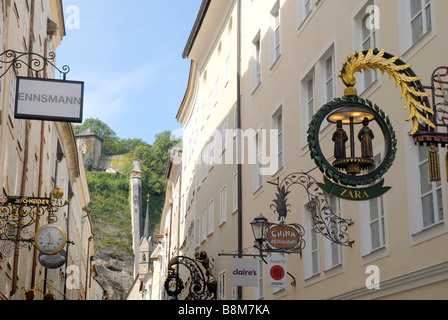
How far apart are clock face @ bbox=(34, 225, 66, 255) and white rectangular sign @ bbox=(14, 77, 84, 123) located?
15.8 feet

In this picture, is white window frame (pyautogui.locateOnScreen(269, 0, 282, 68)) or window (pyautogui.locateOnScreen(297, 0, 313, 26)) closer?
window (pyautogui.locateOnScreen(297, 0, 313, 26))

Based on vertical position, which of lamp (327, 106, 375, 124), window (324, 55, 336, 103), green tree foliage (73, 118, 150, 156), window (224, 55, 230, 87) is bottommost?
lamp (327, 106, 375, 124)

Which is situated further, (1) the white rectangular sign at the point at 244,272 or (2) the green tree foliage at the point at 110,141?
(2) the green tree foliage at the point at 110,141

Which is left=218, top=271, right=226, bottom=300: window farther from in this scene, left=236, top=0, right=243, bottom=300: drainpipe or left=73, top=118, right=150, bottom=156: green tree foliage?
left=73, top=118, right=150, bottom=156: green tree foliage

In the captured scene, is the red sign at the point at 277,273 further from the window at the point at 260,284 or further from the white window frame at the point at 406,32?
the white window frame at the point at 406,32

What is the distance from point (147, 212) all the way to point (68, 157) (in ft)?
279

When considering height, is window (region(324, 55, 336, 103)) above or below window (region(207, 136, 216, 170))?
below

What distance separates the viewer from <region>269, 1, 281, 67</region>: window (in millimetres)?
20450

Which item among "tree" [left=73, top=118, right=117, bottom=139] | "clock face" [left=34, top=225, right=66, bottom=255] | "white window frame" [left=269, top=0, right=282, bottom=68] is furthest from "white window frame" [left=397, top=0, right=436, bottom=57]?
"tree" [left=73, top=118, right=117, bottom=139]

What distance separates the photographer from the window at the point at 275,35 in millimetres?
20450

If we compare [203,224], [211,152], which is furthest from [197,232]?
[211,152]

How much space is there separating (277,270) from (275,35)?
7.41 metres

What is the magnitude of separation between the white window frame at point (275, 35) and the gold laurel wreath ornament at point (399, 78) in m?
12.2

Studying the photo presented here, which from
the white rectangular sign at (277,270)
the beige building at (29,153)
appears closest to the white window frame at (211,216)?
the beige building at (29,153)
